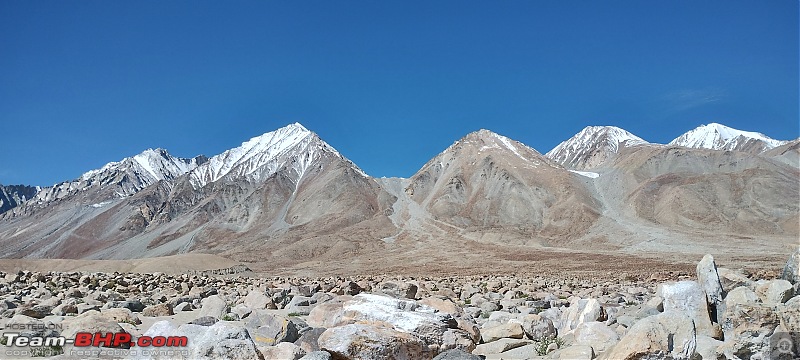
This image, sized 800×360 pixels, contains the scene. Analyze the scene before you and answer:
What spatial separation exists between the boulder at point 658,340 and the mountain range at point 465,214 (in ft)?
180

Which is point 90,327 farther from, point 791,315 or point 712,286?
point 712,286

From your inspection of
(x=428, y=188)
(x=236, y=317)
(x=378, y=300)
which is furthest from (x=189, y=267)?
(x=428, y=188)

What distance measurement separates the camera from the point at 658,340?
5926 mm

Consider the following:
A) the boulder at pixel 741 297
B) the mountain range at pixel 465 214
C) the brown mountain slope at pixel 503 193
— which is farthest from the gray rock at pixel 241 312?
the brown mountain slope at pixel 503 193

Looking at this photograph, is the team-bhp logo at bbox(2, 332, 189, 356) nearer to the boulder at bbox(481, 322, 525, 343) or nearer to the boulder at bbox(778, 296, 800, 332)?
the boulder at bbox(481, 322, 525, 343)

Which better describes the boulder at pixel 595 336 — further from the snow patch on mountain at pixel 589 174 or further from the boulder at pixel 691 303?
the snow patch on mountain at pixel 589 174

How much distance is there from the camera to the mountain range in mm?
83938

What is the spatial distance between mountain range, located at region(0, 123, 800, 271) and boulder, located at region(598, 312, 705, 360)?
180ft

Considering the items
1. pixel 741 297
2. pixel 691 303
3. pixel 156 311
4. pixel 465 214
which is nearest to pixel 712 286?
pixel 691 303

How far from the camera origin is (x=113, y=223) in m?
161

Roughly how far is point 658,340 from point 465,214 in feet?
365

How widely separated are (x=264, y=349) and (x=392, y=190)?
14304 centimetres

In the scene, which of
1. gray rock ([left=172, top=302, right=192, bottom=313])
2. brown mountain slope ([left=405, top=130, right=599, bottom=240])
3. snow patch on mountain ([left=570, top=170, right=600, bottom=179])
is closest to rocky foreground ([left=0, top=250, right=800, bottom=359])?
gray rock ([left=172, top=302, right=192, bottom=313])

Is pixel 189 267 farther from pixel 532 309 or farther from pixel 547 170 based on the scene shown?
pixel 547 170
